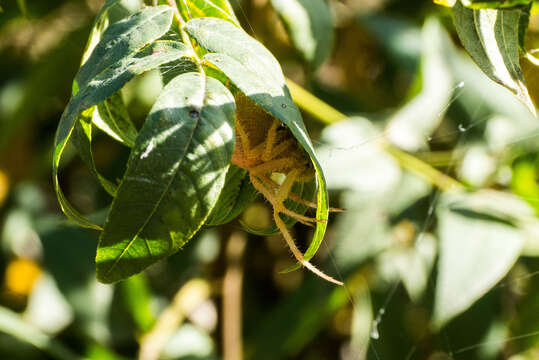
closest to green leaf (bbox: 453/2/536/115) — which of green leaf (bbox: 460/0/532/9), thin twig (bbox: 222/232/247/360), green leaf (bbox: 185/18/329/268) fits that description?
green leaf (bbox: 460/0/532/9)

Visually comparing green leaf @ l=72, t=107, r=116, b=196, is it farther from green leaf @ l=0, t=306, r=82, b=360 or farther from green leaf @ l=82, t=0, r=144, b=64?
green leaf @ l=0, t=306, r=82, b=360

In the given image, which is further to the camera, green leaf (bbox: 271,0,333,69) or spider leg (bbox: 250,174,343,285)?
green leaf (bbox: 271,0,333,69)

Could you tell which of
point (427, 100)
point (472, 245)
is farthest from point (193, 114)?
point (427, 100)

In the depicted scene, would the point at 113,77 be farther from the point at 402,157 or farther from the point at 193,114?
the point at 402,157

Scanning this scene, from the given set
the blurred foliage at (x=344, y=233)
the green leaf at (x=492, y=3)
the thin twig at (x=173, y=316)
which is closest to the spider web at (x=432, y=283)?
the blurred foliage at (x=344, y=233)

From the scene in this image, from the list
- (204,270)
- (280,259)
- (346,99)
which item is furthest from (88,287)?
(346,99)
